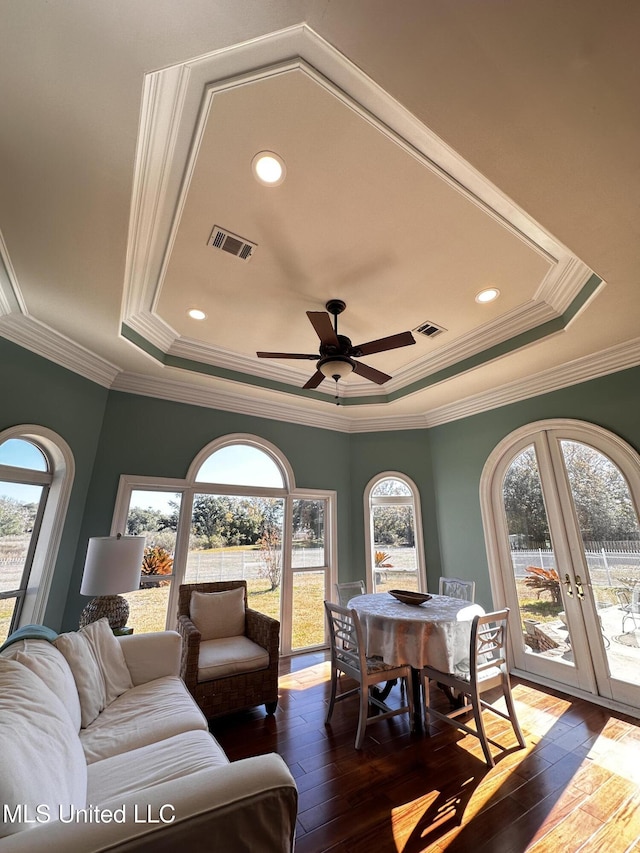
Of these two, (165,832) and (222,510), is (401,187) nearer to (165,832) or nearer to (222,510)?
(165,832)

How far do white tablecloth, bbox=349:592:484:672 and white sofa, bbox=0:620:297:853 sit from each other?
1387mm

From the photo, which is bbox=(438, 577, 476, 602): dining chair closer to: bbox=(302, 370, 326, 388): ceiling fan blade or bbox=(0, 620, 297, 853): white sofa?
bbox=(302, 370, 326, 388): ceiling fan blade

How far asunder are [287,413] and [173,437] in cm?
157

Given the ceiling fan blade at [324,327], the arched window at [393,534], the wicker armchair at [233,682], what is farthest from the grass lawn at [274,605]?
the ceiling fan blade at [324,327]

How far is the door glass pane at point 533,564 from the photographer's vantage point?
358 centimetres

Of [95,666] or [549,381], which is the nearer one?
[95,666]

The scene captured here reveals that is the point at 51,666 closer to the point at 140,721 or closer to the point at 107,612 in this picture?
the point at 140,721

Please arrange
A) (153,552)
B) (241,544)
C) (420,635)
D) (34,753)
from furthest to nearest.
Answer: (241,544), (153,552), (420,635), (34,753)

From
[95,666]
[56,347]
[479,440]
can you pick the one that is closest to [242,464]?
[56,347]

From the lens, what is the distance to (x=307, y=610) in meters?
4.56

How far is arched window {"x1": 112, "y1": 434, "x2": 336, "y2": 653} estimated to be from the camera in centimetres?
375

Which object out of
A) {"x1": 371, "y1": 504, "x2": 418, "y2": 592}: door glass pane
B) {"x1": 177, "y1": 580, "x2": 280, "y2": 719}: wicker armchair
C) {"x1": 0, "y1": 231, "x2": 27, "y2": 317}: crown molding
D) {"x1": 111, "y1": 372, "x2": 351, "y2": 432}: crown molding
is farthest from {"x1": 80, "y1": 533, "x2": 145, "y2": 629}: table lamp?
{"x1": 371, "y1": 504, "x2": 418, "y2": 592}: door glass pane

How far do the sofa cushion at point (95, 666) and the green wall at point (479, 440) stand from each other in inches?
149

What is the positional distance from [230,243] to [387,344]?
1.31 meters
